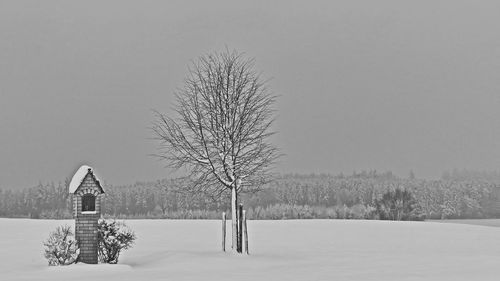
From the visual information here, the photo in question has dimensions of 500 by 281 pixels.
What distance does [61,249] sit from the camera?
27.2 metres

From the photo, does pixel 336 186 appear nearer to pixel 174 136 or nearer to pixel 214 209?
pixel 214 209

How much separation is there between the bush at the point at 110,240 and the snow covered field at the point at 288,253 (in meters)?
0.73

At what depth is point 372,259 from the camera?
3341 centimetres

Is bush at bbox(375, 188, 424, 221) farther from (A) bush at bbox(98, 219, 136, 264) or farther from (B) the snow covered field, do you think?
(A) bush at bbox(98, 219, 136, 264)

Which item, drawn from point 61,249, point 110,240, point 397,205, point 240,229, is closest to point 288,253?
point 240,229

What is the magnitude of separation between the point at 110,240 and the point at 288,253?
1100 cm

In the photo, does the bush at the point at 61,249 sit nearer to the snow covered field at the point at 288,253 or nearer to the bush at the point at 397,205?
the snow covered field at the point at 288,253

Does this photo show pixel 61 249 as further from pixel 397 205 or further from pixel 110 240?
pixel 397 205

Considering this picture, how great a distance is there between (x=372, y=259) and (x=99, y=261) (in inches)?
470

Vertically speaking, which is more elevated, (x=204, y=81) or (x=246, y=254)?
(x=204, y=81)

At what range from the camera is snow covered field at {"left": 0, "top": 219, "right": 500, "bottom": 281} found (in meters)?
25.2

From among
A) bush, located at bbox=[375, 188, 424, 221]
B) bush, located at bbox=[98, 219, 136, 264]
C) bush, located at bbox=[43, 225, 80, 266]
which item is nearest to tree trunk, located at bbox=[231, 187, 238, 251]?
bush, located at bbox=[98, 219, 136, 264]

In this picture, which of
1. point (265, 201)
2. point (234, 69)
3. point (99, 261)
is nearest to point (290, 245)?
point (234, 69)

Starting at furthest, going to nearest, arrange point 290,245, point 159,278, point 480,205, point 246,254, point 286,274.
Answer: point 480,205
point 290,245
point 246,254
point 286,274
point 159,278
